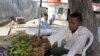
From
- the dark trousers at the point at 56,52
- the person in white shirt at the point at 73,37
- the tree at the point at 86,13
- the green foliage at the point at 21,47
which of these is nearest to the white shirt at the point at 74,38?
the person in white shirt at the point at 73,37

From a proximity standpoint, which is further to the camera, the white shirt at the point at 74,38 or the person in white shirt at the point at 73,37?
the person in white shirt at the point at 73,37

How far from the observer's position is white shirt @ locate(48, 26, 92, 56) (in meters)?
4.16

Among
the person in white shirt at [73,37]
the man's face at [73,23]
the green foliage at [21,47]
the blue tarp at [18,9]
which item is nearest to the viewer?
the green foliage at [21,47]

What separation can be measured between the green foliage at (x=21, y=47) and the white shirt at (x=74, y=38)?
50 centimetres

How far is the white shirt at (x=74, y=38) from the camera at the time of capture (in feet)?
13.6

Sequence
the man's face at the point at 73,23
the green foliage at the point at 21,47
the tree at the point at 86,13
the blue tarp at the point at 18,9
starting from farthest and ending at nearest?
the blue tarp at the point at 18,9 < the tree at the point at 86,13 < the man's face at the point at 73,23 < the green foliage at the point at 21,47

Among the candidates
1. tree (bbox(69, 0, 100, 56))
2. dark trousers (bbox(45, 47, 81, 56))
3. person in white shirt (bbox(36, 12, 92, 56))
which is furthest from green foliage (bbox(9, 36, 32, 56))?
tree (bbox(69, 0, 100, 56))

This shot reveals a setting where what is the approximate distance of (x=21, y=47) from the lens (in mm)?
4230

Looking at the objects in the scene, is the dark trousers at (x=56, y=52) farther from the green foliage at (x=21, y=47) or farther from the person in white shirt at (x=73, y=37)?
the green foliage at (x=21, y=47)

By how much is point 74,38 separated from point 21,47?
0.88 meters

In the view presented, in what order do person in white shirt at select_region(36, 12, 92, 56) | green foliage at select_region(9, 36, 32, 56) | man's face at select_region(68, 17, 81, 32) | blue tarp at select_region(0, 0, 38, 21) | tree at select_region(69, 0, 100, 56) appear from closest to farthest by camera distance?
green foliage at select_region(9, 36, 32, 56) → person in white shirt at select_region(36, 12, 92, 56) → man's face at select_region(68, 17, 81, 32) → tree at select_region(69, 0, 100, 56) → blue tarp at select_region(0, 0, 38, 21)

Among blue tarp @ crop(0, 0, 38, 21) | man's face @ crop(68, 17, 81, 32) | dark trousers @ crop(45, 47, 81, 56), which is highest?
man's face @ crop(68, 17, 81, 32)

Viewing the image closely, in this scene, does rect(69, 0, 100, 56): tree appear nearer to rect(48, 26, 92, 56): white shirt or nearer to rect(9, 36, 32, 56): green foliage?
rect(48, 26, 92, 56): white shirt

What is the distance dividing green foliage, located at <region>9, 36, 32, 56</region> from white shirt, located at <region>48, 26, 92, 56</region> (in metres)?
0.50
